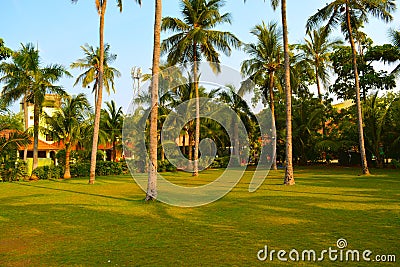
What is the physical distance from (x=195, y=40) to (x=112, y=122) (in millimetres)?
13154

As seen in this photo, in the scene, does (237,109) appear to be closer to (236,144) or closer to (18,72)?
(236,144)

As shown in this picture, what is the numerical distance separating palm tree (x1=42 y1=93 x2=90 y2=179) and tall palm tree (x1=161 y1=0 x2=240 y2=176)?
23.8 ft

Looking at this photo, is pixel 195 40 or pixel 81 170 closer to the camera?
pixel 195 40

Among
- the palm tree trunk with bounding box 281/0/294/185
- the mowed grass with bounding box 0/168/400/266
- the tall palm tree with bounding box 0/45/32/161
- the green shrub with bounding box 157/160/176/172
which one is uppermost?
the tall palm tree with bounding box 0/45/32/161

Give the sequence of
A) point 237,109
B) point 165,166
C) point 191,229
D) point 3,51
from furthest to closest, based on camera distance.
→ 1. point 237,109
2. point 165,166
3. point 3,51
4. point 191,229

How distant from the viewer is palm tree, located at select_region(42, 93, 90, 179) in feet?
76.7

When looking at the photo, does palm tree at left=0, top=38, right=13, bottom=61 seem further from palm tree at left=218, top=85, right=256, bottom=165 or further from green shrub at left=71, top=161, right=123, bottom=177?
palm tree at left=218, top=85, right=256, bottom=165

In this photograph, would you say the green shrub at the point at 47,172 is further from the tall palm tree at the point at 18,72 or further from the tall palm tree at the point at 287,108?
the tall palm tree at the point at 287,108

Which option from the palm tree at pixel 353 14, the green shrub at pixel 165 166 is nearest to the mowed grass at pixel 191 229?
the palm tree at pixel 353 14

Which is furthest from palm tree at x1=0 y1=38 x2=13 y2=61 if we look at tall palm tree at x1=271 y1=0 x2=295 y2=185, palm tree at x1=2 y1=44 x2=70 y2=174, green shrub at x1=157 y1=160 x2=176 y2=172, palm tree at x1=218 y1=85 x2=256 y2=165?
palm tree at x1=218 y1=85 x2=256 y2=165

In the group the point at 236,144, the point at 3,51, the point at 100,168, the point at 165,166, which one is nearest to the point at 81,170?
the point at 100,168

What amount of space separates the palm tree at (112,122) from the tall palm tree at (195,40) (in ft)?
35.0

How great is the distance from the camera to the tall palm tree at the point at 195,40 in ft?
71.1

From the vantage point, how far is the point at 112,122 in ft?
102
